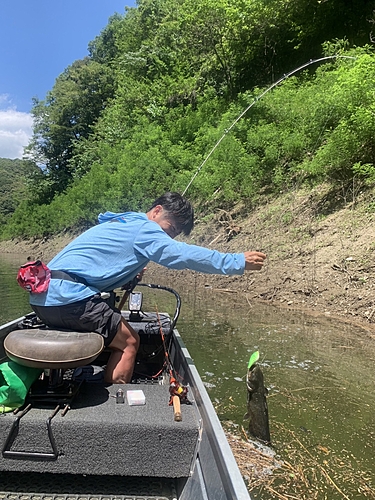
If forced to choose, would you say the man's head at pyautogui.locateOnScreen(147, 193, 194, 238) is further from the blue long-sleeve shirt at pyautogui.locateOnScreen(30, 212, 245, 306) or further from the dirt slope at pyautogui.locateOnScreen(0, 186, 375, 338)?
the dirt slope at pyautogui.locateOnScreen(0, 186, 375, 338)

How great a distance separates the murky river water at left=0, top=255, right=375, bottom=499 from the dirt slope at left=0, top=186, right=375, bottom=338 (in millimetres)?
610

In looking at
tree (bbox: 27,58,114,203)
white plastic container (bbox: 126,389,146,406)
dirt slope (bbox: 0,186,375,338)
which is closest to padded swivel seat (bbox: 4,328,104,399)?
white plastic container (bbox: 126,389,146,406)

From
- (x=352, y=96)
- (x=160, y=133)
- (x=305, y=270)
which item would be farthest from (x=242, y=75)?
(x=305, y=270)

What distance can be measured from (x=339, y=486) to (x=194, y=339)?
4015 mm

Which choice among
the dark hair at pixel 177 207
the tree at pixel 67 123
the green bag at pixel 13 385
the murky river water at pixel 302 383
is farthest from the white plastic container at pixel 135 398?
the tree at pixel 67 123

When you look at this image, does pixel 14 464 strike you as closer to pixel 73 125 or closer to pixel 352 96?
pixel 352 96

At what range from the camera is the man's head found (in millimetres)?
2789

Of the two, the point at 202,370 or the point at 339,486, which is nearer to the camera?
the point at 339,486

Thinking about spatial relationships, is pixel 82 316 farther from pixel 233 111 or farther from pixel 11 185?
pixel 11 185

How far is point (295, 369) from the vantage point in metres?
5.75

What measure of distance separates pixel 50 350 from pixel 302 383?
12.9 feet

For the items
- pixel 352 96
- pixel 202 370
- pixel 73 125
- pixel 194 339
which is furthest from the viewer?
pixel 73 125

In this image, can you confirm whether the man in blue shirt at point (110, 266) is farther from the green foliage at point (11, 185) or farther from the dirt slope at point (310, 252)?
the green foliage at point (11, 185)

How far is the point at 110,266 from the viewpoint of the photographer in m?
2.54
